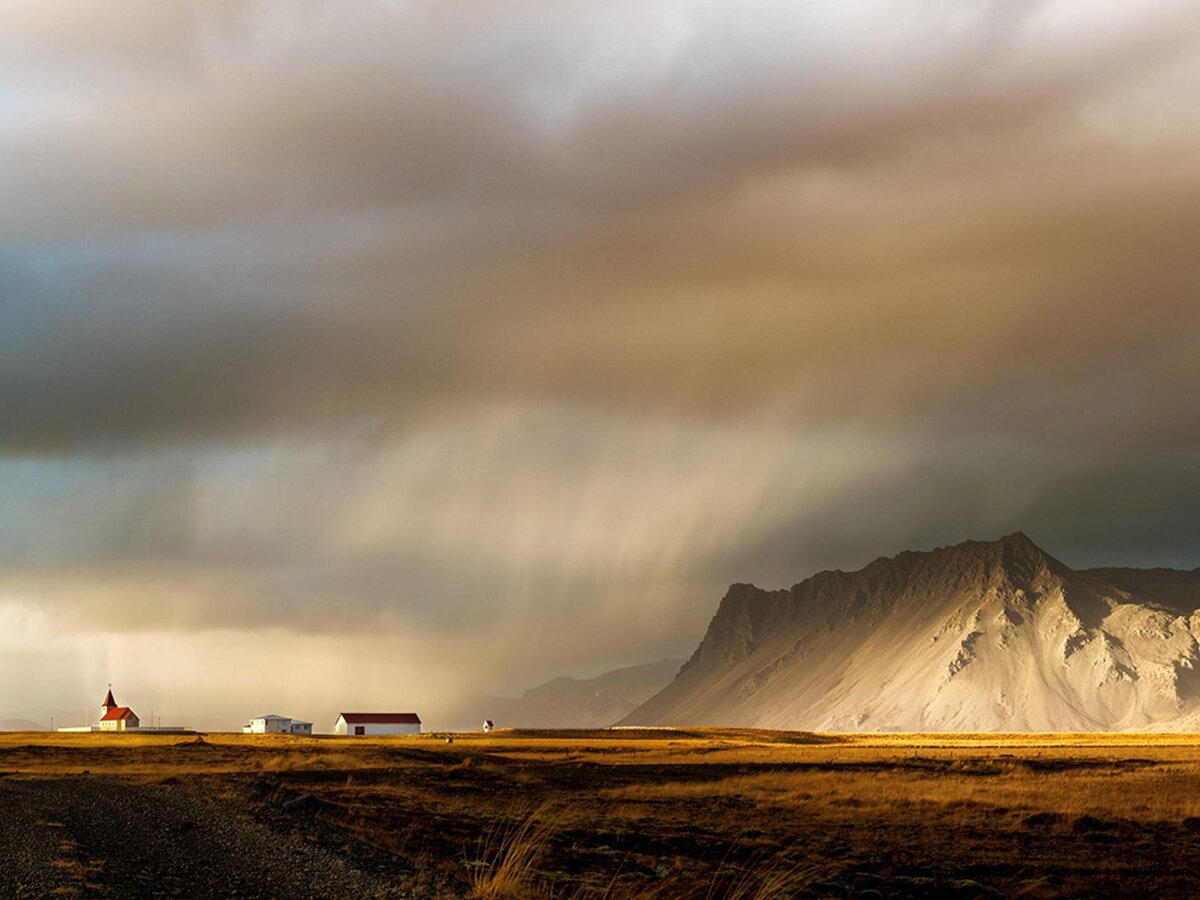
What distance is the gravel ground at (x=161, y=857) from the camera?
25312 mm

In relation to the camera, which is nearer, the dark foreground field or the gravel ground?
the gravel ground

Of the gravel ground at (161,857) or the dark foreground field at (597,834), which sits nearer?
the gravel ground at (161,857)

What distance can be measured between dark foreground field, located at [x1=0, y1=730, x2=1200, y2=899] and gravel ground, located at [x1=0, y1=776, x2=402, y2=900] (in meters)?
0.10

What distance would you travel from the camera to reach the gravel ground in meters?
25.3

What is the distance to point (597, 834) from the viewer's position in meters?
41.0

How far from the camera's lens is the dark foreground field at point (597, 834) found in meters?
28.0

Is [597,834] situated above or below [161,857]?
below

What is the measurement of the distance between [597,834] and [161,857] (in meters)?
15.2

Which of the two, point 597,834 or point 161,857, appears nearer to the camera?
point 161,857

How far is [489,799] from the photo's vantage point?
57.9 meters

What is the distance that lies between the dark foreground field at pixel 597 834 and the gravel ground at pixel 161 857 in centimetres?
10

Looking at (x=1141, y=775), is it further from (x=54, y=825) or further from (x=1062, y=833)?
(x=54, y=825)

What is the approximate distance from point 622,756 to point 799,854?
8182 cm

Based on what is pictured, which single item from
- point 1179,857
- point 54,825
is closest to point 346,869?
point 54,825
